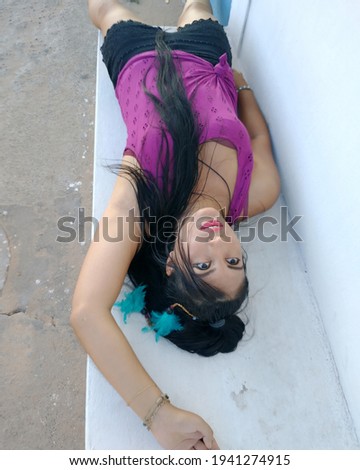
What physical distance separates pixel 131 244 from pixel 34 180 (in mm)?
1038

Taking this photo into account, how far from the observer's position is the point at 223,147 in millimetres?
1459

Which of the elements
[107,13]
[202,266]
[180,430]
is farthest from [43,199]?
[180,430]

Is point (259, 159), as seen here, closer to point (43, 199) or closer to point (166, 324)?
point (166, 324)

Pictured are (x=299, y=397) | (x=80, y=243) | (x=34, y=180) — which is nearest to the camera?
(x=299, y=397)

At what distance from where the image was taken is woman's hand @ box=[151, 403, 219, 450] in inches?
43.7

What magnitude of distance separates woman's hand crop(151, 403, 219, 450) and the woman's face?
0.36 metres

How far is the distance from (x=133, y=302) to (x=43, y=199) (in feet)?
3.17

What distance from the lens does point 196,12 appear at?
72.6 inches

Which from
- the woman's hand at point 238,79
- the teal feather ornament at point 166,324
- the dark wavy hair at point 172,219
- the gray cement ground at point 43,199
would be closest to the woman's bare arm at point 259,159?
the woman's hand at point 238,79

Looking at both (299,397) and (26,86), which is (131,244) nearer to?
(299,397)

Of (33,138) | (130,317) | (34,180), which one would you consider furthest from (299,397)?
(33,138)

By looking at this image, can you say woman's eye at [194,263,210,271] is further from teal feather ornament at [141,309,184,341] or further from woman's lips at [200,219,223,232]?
teal feather ornament at [141,309,184,341]

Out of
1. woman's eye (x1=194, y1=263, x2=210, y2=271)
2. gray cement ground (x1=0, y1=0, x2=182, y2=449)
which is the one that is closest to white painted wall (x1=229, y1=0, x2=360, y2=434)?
woman's eye (x1=194, y1=263, x2=210, y2=271)
